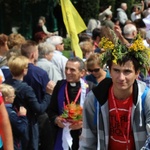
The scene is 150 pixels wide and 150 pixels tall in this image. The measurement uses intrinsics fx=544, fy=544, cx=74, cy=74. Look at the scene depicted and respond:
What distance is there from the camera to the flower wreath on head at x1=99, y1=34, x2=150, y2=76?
15.4 ft

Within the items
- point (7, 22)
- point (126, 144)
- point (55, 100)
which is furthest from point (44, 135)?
point (7, 22)

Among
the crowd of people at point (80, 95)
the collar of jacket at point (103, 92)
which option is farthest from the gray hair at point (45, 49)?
the collar of jacket at point (103, 92)

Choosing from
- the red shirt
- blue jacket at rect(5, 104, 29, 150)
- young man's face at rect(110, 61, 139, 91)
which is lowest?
blue jacket at rect(5, 104, 29, 150)

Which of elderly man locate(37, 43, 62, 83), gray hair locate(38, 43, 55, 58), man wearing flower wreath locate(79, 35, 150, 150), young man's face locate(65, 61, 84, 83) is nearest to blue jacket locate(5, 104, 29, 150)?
young man's face locate(65, 61, 84, 83)

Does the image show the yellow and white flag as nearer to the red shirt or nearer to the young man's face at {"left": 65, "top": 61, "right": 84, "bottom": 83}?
the young man's face at {"left": 65, "top": 61, "right": 84, "bottom": 83}

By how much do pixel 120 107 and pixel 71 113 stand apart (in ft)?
6.43

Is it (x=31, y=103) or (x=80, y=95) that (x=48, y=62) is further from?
(x=80, y=95)

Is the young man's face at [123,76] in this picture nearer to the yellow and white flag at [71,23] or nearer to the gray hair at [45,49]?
the yellow and white flag at [71,23]

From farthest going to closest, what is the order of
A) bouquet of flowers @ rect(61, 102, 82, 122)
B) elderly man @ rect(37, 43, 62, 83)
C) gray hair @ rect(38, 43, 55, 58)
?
gray hair @ rect(38, 43, 55, 58), elderly man @ rect(37, 43, 62, 83), bouquet of flowers @ rect(61, 102, 82, 122)

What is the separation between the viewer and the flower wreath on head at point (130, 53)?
15.4ft

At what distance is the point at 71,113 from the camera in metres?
6.55

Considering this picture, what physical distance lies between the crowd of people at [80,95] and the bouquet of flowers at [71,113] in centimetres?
2

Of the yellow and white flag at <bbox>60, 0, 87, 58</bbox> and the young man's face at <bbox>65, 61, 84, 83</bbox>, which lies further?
the yellow and white flag at <bbox>60, 0, 87, 58</bbox>

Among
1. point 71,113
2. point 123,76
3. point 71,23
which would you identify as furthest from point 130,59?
point 71,23
